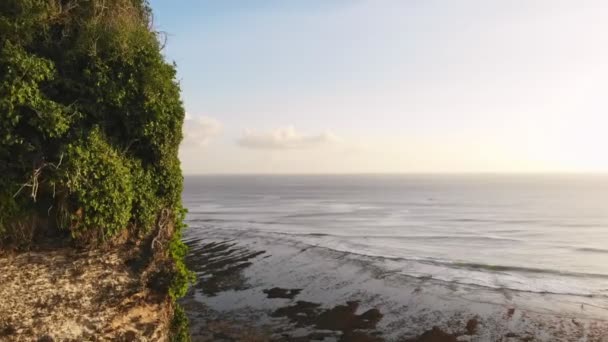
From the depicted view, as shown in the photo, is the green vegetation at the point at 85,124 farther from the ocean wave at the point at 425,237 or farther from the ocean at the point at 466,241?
the ocean wave at the point at 425,237

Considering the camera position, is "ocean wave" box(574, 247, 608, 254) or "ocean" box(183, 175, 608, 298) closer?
"ocean" box(183, 175, 608, 298)

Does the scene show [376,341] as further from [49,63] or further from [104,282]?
[49,63]

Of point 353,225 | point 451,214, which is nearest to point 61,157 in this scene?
point 353,225

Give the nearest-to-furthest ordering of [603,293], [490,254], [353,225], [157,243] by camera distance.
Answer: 1. [157,243]
2. [603,293]
3. [490,254]
4. [353,225]

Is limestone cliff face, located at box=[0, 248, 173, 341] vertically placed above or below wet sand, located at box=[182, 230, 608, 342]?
above

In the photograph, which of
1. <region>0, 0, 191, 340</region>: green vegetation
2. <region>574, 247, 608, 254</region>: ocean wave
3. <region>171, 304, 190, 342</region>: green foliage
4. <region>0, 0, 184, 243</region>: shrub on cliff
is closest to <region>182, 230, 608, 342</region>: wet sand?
<region>171, 304, 190, 342</region>: green foliage

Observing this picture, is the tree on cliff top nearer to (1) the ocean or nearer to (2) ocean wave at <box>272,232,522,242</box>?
A: (1) the ocean
